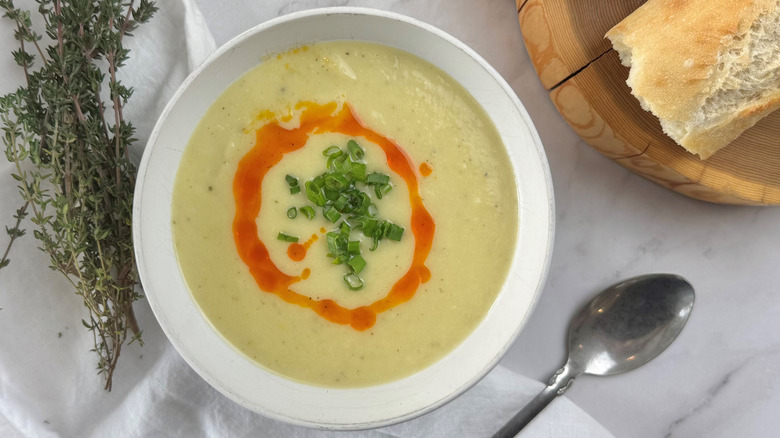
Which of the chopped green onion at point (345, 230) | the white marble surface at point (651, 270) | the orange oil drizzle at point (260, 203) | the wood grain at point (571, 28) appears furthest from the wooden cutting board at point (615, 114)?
the chopped green onion at point (345, 230)

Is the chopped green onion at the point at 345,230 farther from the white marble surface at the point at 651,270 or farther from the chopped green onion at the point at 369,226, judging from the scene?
the white marble surface at the point at 651,270

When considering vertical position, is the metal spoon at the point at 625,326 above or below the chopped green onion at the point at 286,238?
below

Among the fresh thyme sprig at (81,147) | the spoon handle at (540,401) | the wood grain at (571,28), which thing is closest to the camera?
the fresh thyme sprig at (81,147)

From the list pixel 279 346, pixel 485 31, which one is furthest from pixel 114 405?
pixel 485 31

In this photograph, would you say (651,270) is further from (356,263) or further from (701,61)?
(356,263)

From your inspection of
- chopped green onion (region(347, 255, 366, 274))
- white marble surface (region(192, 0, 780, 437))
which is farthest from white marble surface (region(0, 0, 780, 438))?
chopped green onion (region(347, 255, 366, 274))

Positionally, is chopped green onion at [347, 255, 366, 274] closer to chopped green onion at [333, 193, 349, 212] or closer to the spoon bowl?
chopped green onion at [333, 193, 349, 212]

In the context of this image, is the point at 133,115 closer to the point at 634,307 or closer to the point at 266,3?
the point at 266,3

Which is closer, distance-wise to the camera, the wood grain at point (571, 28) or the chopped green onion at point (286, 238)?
the chopped green onion at point (286, 238)

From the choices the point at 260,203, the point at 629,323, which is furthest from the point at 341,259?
the point at 629,323
